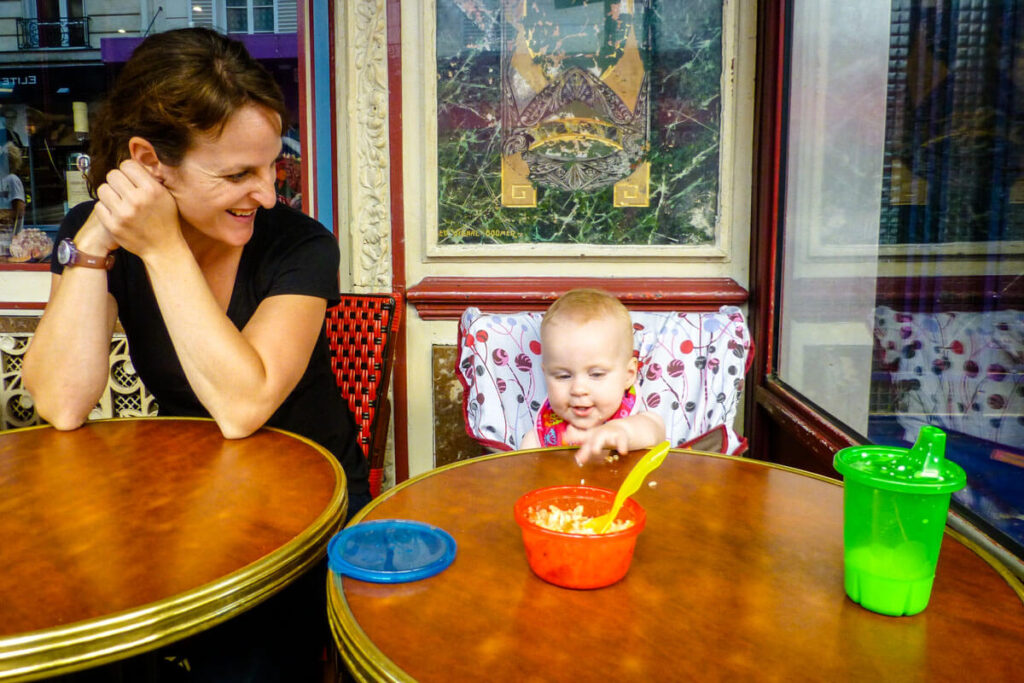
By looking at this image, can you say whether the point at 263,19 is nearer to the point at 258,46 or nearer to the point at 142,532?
the point at 258,46

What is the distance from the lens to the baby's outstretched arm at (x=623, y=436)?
4.69 feet

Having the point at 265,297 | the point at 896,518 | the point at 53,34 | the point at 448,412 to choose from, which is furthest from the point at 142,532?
the point at 53,34

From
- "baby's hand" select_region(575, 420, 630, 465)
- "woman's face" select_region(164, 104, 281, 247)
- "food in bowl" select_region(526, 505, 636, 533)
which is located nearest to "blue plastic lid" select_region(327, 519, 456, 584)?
"food in bowl" select_region(526, 505, 636, 533)

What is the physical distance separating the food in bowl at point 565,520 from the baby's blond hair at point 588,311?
0.83 metres

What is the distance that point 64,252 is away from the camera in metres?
1.54

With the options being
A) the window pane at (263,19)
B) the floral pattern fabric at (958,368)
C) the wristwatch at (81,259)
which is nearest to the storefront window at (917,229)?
the floral pattern fabric at (958,368)

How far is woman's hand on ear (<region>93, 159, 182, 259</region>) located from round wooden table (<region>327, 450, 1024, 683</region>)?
0.76m

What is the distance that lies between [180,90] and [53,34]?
2952 mm

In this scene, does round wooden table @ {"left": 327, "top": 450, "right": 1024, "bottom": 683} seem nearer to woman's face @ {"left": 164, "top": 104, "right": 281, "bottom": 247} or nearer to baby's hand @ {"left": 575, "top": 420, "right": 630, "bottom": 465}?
baby's hand @ {"left": 575, "top": 420, "right": 630, "bottom": 465}

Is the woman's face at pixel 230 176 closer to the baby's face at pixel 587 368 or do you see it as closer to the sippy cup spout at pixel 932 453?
the baby's face at pixel 587 368

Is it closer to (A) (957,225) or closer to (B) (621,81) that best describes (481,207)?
(B) (621,81)

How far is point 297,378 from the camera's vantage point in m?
1.54

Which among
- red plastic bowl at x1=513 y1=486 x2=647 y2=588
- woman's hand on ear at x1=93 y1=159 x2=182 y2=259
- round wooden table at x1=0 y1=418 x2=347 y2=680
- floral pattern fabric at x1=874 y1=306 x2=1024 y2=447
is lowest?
round wooden table at x1=0 y1=418 x2=347 y2=680

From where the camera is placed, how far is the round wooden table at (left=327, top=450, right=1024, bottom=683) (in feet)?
2.42
